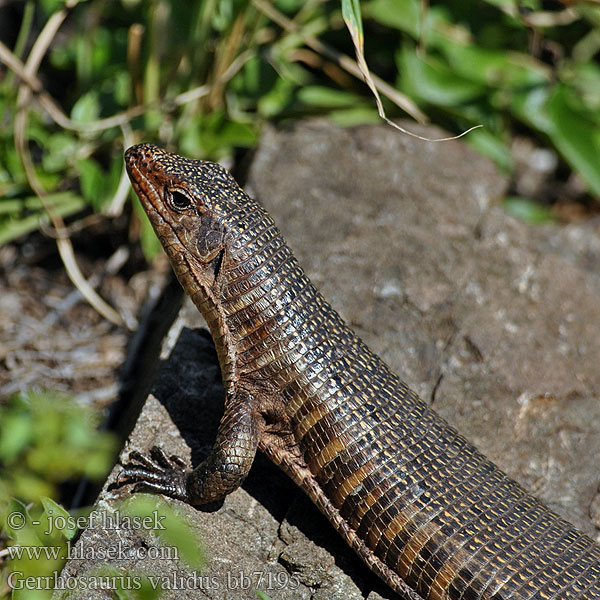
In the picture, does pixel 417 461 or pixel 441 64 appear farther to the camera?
pixel 441 64

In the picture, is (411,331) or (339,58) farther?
(339,58)

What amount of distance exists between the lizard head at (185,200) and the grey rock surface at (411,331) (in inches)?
36.1

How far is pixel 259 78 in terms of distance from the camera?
6.43 meters

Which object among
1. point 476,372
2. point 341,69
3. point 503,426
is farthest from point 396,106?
point 503,426

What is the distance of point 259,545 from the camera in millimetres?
3900

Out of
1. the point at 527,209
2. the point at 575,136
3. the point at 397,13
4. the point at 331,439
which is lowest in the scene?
the point at 527,209

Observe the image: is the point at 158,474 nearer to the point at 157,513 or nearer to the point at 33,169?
the point at 157,513

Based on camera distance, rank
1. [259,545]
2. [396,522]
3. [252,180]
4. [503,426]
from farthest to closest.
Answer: [252,180] < [503,426] < [259,545] < [396,522]

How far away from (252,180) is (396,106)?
4.77 ft

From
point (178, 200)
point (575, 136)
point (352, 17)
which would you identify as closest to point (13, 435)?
point (178, 200)

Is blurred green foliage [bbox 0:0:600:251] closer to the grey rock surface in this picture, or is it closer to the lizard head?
the grey rock surface

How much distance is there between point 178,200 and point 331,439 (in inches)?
57.2

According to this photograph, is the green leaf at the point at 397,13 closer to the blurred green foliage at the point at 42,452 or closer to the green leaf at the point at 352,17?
the green leaf at the point at 352,17

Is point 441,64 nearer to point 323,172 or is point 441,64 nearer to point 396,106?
point 396,106
